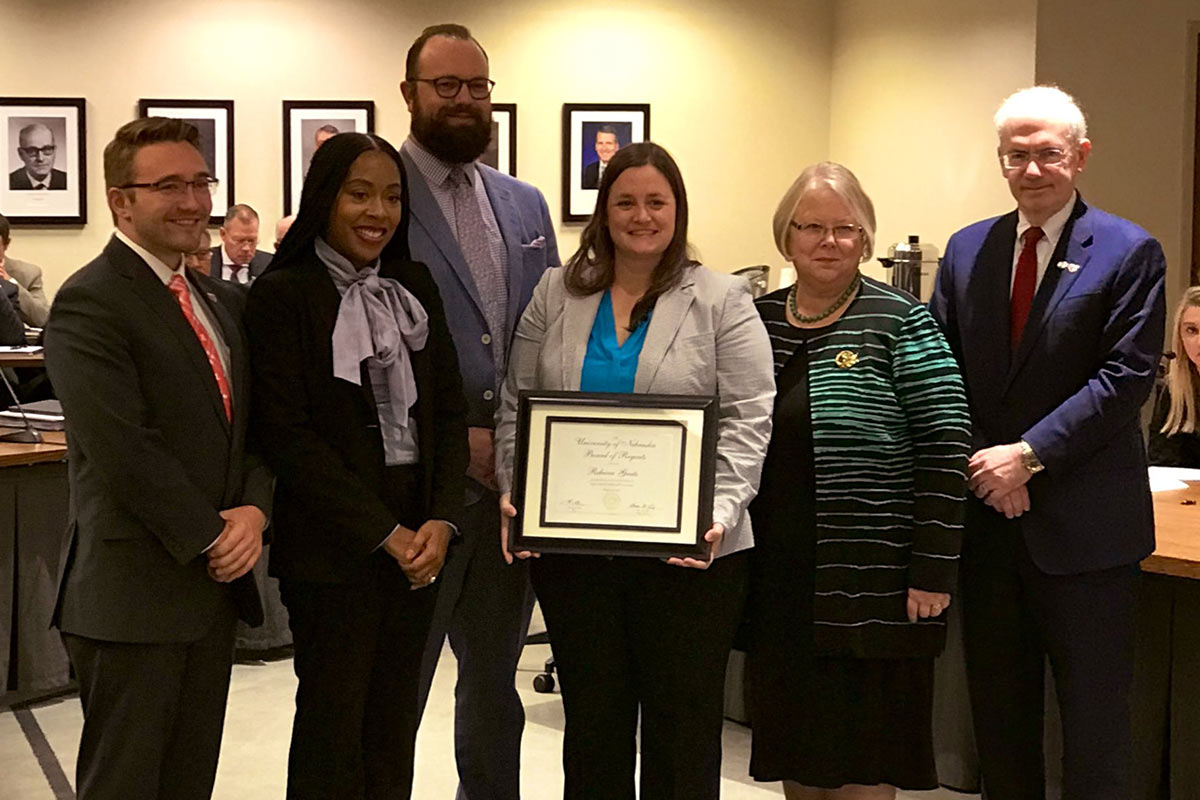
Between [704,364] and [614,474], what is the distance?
10.8 inches

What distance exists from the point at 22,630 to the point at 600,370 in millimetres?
2627

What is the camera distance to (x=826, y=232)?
8.66ft

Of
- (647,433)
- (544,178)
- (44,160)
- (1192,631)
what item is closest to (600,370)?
(647,433)

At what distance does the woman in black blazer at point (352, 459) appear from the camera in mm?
2465

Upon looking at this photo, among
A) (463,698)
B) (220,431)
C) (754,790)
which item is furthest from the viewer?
(754,790)

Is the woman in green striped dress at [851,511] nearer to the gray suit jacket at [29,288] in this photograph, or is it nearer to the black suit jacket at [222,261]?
the black suit jacket at [222,261]

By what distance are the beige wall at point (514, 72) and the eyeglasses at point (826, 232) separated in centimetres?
574

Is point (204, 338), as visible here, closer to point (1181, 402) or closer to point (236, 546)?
point (236, 546)

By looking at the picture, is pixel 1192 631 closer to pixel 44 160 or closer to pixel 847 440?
pixel 847 440

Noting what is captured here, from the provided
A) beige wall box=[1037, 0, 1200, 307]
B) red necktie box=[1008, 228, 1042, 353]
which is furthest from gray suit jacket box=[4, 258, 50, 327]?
red necktie box=[1008, 228, 1042, 353]

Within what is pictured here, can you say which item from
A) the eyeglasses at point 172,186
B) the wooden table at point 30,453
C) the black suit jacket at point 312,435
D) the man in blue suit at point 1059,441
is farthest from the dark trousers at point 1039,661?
the wooden table at point 30,453

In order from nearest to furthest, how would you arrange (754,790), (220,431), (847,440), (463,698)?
(220,431) < (847,440) < (463,698) < (754,790)

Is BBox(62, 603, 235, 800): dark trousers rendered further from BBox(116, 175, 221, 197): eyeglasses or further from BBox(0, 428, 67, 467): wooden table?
BBox(0, 428, 67, 467): wooden table

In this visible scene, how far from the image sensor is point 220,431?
2.44m
